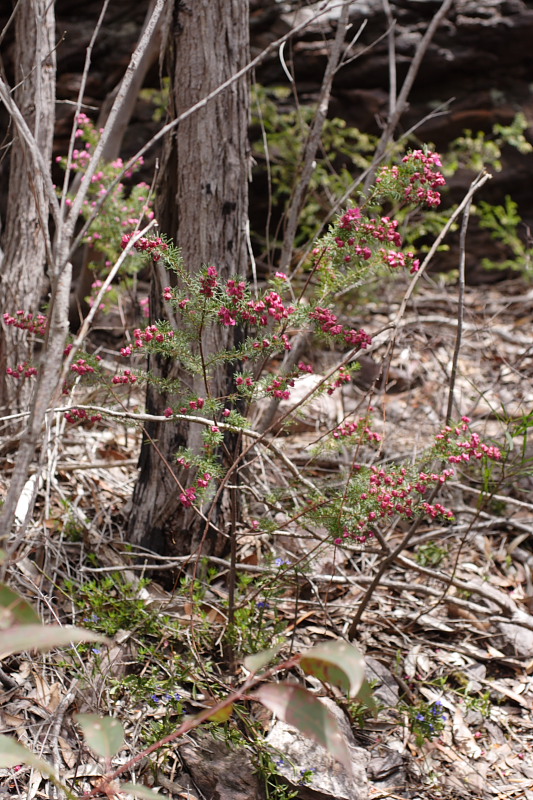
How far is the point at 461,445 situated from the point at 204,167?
4.11 ft

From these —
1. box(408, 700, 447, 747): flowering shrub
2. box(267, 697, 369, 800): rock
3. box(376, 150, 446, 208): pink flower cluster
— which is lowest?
box(408, 700, 447, 747): flowering shrub

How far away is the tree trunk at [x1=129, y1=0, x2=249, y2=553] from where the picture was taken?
2455 mm

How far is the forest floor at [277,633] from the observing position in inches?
82.3

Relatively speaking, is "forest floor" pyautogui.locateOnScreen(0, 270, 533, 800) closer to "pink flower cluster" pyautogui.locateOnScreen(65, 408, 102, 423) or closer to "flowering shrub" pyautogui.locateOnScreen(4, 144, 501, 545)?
"flowering shrub" pyautogui.locateOnScreen(4, 144, 501, 545)

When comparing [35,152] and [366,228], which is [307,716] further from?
[366,228]

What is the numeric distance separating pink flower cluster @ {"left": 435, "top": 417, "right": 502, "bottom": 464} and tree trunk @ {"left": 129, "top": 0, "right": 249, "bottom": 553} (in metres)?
0.76

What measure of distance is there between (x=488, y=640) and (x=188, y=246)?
6.06 ft

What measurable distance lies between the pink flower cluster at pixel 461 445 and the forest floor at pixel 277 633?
250mm

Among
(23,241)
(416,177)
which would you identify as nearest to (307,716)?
(416,177)

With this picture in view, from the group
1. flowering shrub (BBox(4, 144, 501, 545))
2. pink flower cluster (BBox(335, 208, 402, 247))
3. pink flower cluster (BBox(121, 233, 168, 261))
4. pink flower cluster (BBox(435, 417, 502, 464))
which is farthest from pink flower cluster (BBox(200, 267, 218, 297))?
pink flower cluster (BBox(435, 417, 502, 464))

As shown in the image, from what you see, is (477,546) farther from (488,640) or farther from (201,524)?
(201,524)

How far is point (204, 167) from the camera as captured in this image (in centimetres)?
247

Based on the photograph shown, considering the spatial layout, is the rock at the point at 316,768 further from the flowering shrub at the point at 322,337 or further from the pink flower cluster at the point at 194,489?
the pink flower cluster at the point at 194,489

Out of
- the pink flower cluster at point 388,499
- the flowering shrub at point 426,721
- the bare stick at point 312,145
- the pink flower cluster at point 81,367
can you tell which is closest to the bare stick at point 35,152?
the pink flower cluster at point 81,367
